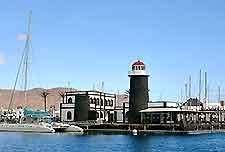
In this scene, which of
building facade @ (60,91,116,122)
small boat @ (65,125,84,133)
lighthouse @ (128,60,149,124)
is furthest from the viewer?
building facade @ (60,91,116,122)

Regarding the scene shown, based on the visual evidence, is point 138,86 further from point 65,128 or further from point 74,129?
point 65,128

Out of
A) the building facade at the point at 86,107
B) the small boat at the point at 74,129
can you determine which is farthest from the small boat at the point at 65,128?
the building facade at the point at 86,107

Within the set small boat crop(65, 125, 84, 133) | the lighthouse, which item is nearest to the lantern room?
the lighthouse

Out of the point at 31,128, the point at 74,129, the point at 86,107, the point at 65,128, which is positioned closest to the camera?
the point at 31,128

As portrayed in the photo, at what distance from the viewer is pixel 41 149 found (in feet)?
210

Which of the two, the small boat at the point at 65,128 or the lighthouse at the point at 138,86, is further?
the small boat at the point at 65,128

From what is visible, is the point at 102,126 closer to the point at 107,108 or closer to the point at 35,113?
the point at 107,108

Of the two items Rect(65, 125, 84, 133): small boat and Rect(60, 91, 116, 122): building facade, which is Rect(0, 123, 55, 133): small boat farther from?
Rect(60, 91, 116, 122): building facade

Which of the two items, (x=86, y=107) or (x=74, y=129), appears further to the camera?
(x=86, y=107)

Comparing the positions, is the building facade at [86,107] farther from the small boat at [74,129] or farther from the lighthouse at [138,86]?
the lighthouse at [138,86]

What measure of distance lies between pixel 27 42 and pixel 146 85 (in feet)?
93.5

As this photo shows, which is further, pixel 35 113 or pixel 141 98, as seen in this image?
pixel 35 113

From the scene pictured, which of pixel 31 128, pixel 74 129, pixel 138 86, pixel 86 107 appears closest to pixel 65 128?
pixel 74 129

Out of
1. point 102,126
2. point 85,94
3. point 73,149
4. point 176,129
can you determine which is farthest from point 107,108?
point 73,149
